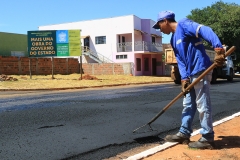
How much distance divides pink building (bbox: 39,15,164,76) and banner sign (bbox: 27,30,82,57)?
10.7 metres

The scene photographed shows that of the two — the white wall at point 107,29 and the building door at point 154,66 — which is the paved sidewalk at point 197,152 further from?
the building door at point 154,66

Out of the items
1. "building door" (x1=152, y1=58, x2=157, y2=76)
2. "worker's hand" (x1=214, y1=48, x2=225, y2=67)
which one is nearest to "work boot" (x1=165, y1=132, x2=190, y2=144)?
"worker's hand" (x1=214, y1=48, x2=225, y2=67)

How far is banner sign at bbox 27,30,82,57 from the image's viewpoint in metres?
23.0

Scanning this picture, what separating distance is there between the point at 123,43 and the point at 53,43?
1296 cm

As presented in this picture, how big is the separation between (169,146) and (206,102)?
83 centimetres

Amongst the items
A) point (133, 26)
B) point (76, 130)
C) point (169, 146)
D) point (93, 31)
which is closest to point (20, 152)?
point (76, 130)

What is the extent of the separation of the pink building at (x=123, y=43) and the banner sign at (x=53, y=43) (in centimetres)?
1073

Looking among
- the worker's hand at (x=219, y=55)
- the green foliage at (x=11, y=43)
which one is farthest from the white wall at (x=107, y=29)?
the worker's hand at (x=219, y=55)

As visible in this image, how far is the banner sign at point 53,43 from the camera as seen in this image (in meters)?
23.0

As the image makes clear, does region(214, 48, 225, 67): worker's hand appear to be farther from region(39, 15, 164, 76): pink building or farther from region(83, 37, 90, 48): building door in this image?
region(83, 37, 90, 48): building door

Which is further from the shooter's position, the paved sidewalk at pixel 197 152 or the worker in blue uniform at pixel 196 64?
the worker in blue uniform at pixel 196 64

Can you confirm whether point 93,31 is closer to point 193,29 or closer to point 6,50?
point 6,50

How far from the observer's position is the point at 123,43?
34906 mm

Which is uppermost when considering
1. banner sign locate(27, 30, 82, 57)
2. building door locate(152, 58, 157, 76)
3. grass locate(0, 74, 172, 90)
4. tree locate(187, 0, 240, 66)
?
tree locate(187, 0, 240, 66)
